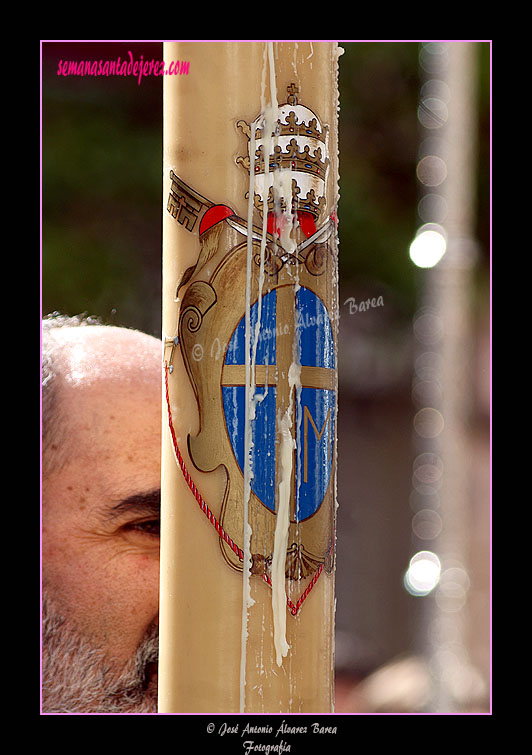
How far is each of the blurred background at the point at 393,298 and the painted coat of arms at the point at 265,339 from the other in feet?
3.57

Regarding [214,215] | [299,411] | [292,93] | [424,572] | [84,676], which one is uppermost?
[292,93]

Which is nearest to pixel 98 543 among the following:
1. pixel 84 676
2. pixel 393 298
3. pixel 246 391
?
pixel 84 676

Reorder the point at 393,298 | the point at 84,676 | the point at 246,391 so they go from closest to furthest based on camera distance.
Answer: the point at 246,391, the point at 84,676, the point at 393,298

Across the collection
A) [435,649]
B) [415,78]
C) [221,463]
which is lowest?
[435,649]

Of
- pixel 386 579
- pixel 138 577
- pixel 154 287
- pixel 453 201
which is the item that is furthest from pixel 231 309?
pixel 386 579

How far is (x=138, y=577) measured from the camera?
1.12 meters

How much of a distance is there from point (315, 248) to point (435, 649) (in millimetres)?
1867

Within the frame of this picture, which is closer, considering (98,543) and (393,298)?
(98,543)

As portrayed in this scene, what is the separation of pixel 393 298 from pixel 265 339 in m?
1.72

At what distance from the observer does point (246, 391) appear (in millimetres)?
732

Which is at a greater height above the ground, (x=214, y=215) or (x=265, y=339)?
(x=214, y=215)

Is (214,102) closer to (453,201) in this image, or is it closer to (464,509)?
(453,201)

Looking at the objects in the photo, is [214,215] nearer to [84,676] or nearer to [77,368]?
[77,368]

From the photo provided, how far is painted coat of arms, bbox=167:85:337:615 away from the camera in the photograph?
0.73 m
